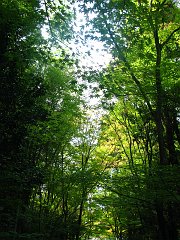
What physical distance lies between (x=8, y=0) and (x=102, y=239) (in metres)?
30.6

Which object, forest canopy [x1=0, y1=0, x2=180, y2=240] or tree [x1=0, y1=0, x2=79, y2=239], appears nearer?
forest canopy [x1=0, y1=0, x2=180, y2=240]

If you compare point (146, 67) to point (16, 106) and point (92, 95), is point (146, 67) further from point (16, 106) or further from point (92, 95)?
point (16, 106)

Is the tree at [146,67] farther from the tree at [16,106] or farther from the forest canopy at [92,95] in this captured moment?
the tree at [16,106]

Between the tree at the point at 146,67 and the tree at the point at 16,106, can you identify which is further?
the tree at the point at 16,106

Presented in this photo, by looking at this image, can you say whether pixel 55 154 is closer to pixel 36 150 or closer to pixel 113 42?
pixel 36 150

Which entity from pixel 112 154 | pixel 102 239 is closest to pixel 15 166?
pixel 112 154

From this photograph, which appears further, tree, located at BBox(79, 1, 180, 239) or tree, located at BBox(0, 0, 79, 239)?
tree, located at BBox(0, 0, 79, 239)

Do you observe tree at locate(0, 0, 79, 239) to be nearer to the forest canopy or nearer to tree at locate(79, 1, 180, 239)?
the forest canopy

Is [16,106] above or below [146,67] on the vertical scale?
below

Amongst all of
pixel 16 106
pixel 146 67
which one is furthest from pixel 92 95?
pixel 16 106

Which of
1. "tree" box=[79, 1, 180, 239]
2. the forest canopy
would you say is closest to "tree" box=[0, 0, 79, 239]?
the forest canopy

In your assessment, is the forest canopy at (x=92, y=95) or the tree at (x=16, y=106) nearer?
the forest canopy at (x=92, y=95)

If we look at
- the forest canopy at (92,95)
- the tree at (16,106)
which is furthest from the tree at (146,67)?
the tree at (16,106)

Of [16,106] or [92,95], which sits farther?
[16,106]
